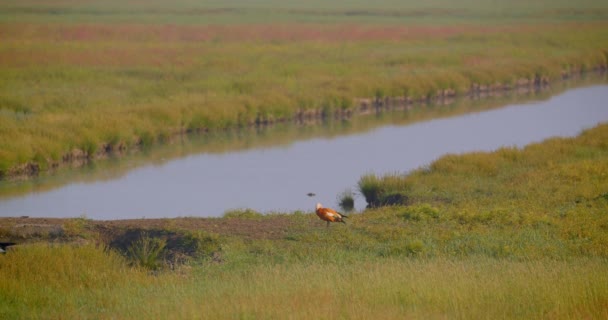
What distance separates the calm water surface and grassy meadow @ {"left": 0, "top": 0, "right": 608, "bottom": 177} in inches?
86.0

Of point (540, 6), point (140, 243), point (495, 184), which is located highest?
point (140, 243)

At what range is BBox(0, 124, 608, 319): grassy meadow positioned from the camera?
8.81 m

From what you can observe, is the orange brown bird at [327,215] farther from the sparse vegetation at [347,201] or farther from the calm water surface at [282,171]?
the calm water surface at [282,171]

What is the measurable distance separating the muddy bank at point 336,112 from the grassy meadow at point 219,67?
0.26 ft

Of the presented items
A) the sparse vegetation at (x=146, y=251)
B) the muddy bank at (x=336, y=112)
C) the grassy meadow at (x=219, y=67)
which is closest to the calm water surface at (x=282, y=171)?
the muddy bank at (x=336, y=112)

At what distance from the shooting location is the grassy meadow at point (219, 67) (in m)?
26.4

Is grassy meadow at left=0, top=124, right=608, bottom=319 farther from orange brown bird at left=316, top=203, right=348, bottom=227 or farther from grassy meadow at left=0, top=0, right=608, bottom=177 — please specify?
grassy meadow at left=0, top=0, right=608, bottom=177

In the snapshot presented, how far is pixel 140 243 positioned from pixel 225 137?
16.3 m

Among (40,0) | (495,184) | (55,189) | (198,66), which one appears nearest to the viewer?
(495,184)

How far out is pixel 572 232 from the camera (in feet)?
42.0

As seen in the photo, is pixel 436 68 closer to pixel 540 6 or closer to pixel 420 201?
pixel 420 201

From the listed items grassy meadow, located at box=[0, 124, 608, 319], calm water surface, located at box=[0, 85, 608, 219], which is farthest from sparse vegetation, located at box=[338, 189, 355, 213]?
grassy meadow, located at box=[0, 124, 608, 319]

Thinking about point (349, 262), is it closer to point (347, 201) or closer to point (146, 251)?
point (146, 251)

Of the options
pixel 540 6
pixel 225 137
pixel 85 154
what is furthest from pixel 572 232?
pixel 540 6
